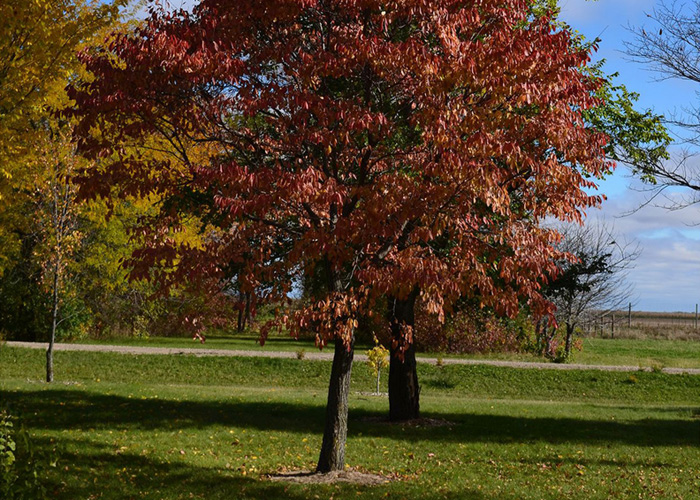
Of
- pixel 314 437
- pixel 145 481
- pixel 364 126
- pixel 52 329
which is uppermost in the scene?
pixel 364 126

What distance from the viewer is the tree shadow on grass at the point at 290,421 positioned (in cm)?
1307

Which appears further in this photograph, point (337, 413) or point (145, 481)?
point (337, 413)

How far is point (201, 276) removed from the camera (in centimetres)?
908

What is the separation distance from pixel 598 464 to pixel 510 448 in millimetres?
1584

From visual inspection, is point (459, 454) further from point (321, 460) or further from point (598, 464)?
point (321, 460)

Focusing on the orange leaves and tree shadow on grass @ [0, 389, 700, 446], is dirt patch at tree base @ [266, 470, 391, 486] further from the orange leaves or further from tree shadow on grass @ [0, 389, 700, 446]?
tree shadow on grass @ [0, 389, 700, 446]

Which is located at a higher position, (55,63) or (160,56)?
(55,63)

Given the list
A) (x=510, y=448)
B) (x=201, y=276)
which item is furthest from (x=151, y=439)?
(x=510, y=448)

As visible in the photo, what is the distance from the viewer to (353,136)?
33.7ft

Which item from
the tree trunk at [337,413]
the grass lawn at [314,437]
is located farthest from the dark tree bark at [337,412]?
the grass lawn at [314,437]

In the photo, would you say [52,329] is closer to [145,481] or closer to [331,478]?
[145,481]

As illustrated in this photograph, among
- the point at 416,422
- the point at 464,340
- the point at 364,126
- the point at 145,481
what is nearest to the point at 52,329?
the point at 416,422

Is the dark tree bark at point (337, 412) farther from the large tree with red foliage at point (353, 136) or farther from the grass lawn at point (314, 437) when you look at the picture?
the grass lawn at point (314, 437)

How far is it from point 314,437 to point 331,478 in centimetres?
349
